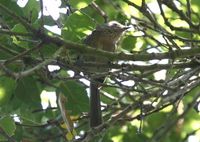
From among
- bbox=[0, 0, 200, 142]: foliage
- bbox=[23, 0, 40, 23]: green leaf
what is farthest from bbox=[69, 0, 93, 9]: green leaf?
bbox=[23, 0, 40, 23]: green leaf

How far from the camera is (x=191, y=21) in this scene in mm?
2939

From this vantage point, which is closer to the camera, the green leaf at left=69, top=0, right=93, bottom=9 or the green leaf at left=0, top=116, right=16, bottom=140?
the green leaf at left=69, top=0, right=93, bottom=9

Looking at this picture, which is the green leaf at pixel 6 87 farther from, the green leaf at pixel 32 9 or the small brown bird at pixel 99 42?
the small brown bird at pixel 99 42

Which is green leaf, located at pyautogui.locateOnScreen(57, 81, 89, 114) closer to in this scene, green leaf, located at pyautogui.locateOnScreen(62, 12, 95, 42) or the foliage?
the foliage

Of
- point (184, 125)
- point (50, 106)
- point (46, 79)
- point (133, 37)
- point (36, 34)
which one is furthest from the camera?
point (50, 106)

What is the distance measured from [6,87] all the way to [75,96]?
452 mm

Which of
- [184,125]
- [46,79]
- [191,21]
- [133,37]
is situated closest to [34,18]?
[46,79]

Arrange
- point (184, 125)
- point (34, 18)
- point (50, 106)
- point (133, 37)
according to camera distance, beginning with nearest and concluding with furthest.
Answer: point (184, 125) < point (34, 18) < point (133, 37) < point (50, 106)

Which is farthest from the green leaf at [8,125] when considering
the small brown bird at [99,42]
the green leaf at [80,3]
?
the green leaf at [80,3]

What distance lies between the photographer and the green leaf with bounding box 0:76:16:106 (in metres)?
2.98

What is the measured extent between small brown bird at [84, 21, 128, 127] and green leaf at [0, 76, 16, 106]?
502 mm

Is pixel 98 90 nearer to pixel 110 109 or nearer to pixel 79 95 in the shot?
pixel 110 109

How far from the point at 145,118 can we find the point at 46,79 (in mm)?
686

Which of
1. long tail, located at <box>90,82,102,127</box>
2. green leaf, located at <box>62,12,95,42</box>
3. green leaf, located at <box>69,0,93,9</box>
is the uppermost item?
green leaf, located at <box>69,0,93,9</box>
